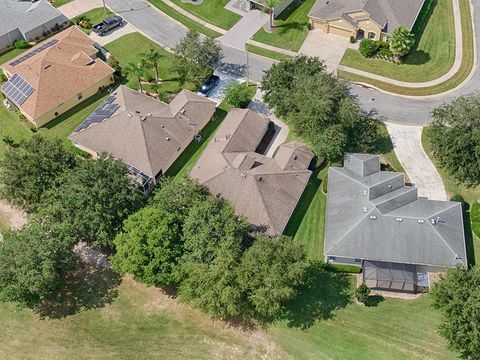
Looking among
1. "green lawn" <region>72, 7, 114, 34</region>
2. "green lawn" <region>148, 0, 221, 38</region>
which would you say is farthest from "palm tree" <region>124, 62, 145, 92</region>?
"green lawn" <region>72, 7, 114, 34</region>

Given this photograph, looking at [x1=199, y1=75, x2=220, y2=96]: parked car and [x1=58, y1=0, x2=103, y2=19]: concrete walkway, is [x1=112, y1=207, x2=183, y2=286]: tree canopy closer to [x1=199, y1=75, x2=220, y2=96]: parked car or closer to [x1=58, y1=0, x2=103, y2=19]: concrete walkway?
[x1=199, y1=75, x2=220, y2=96]: parked car

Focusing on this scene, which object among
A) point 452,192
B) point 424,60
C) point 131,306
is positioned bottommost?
point 131,306

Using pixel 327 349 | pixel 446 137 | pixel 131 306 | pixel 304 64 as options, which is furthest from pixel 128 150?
pixel 446 137

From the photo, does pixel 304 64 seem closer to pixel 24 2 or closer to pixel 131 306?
pixel 131 306

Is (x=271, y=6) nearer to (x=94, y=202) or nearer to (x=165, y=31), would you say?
(x=165, y=31)

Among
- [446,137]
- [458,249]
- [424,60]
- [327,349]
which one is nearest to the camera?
[327,349]

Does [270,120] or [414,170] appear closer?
[414,170]

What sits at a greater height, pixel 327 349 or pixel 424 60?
pixel 424 60

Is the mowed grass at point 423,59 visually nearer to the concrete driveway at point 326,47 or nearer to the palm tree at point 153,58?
the concrete driveway at point 326,47
